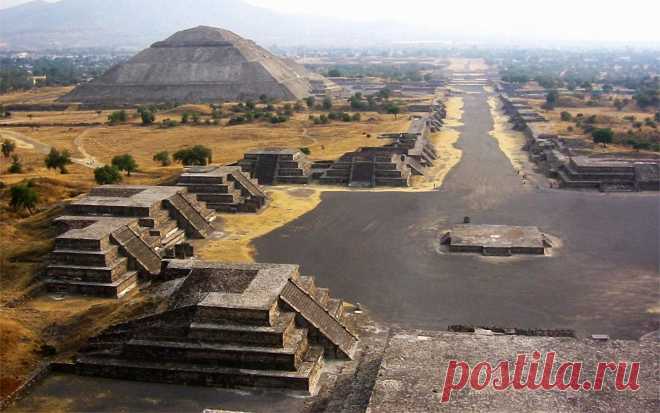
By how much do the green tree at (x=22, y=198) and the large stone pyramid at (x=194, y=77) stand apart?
63.7m

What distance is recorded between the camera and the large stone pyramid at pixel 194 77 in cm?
9838

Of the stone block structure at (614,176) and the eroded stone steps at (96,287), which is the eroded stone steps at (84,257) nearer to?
the eroded stone steps at (96,287)

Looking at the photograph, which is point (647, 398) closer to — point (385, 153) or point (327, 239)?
point (327, 239)

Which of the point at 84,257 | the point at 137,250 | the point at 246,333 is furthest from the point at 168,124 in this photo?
the point at 246,333

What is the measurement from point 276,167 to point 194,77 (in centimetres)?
6301

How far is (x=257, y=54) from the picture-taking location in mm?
111125

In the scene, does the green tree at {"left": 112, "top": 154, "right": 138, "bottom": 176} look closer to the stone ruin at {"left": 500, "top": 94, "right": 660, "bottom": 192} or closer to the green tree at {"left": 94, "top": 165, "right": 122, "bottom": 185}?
the green tree at {"left": 94, "top": 165, "right": 122, "bottom": 185}

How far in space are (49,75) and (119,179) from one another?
116 meters

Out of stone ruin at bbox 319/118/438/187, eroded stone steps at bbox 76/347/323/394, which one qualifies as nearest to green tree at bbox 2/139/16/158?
stone ruin at bbox 319/118/438/187

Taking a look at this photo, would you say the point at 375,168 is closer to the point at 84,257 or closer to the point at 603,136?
the point at 84,257

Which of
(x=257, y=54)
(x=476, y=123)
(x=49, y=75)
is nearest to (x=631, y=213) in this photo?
(x=476, y=123)

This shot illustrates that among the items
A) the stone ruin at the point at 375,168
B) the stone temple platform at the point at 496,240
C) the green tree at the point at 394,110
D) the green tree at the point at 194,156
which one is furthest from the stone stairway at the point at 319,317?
the green tree at the point at 394,110

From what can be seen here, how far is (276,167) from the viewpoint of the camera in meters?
43.8

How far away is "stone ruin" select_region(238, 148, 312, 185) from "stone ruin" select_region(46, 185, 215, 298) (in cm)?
1112
